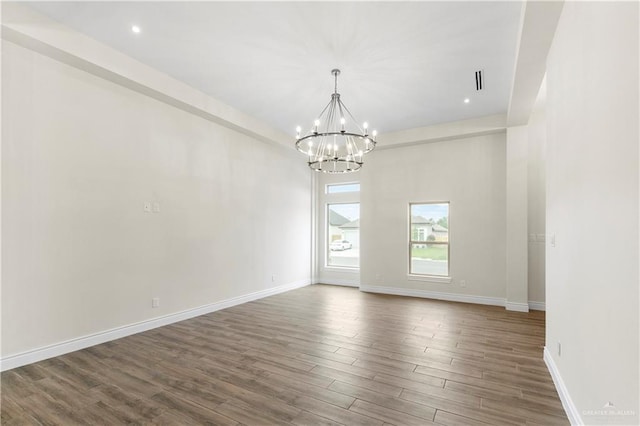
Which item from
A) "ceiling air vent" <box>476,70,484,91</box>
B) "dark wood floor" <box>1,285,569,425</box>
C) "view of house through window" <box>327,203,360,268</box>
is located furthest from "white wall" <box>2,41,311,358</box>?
"ceiling air vent" <box>476,70,484,91</box>

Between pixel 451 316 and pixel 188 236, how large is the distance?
4446 millimetres

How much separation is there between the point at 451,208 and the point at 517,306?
211 centimetres

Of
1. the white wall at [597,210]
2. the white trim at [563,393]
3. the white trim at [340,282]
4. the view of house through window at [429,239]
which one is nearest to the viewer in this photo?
the white wall at [597,210]

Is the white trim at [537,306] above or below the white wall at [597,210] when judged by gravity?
below

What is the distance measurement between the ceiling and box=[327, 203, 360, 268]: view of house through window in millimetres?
3367

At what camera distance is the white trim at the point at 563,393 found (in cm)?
211

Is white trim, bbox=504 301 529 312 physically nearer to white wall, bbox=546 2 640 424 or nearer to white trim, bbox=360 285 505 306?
white trim, bbox=360 285 505 306

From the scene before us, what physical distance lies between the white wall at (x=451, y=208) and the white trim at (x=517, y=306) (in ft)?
0.89

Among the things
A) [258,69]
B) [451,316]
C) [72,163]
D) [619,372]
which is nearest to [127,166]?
[72,163]

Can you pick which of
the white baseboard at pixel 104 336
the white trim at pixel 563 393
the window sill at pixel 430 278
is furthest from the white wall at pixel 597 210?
the white baseboard at pixel 104 336

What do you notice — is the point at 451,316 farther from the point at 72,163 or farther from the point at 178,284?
the point at 72,163

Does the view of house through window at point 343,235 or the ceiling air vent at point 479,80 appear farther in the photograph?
the view of house through window at point 343,235

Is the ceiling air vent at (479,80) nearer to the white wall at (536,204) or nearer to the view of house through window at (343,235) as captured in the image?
the white wall at (536,204)

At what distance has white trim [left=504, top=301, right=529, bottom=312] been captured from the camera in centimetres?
534
